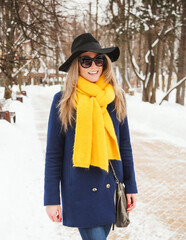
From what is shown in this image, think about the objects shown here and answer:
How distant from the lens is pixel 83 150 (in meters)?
1.92

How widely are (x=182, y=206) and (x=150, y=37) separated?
14.9 metres

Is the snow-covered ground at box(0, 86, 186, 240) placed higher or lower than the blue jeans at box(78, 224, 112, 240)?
lower

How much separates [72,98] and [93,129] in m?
0.27

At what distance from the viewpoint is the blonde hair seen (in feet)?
6.33

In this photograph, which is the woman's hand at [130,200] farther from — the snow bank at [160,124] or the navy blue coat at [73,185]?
the snow bank at [160,124]

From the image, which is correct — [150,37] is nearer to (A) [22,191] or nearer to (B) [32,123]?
(B) [32,123]

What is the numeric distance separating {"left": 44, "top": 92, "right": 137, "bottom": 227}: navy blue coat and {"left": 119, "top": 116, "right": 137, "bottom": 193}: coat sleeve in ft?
0.71

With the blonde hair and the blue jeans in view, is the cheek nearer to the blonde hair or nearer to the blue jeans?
the blonde hair

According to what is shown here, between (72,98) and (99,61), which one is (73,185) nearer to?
(72,98)

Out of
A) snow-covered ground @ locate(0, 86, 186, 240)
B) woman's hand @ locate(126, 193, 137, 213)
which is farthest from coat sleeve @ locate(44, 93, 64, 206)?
snow-covered ground @ locate(0, 86, 186, 240)

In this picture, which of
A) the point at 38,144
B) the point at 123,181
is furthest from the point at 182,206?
the point at 38,144

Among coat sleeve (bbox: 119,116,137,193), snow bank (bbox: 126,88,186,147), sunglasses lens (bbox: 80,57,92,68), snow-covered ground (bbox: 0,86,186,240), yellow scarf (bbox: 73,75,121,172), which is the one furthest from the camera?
snow bank (bbox: 126,88,186,147)

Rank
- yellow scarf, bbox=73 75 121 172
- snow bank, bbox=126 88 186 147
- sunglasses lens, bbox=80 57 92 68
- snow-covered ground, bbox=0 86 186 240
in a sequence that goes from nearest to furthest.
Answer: yellow scarf, bbox=73 75 121 172
sunglasses lens, bbox=80 57 92 68
snow-covered ground, bbox=0 86 186 240
snow bank, bbox=126 88 186 147

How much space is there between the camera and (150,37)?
17.6 m
